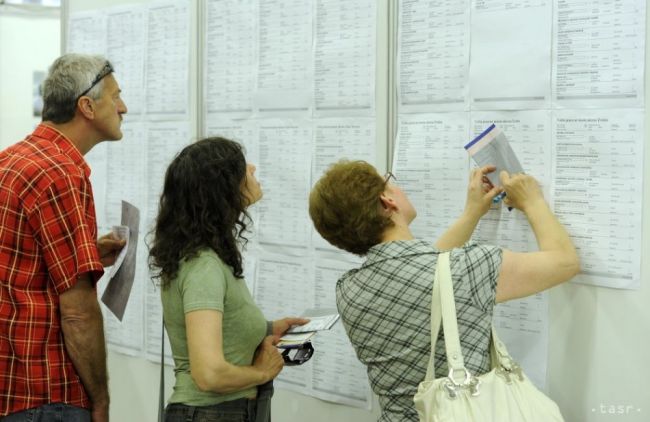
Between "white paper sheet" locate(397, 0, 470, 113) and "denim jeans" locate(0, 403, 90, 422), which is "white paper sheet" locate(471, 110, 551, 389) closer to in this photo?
"white paper sheet" locate(397, 0, 470, 113)

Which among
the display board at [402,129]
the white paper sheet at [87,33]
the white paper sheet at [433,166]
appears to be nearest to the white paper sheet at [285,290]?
the display board at [402,129]

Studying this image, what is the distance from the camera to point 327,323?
6.11ft

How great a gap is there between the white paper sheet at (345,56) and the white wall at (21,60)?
3.40m

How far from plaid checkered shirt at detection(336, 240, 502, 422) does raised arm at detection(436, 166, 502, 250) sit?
0.31 metres

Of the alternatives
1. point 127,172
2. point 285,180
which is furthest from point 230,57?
point 127,172

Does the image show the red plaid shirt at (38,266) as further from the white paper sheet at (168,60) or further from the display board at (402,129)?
the white paper sheet at (168,60)

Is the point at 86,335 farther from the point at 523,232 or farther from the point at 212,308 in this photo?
the point at 523,232

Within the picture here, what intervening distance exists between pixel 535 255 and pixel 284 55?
1.09m

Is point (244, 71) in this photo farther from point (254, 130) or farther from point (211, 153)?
point (211, 153)

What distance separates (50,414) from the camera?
178cm

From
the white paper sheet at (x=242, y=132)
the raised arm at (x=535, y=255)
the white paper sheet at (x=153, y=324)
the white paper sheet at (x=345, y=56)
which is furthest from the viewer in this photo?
the white paper sheet at (x=153, y=324)

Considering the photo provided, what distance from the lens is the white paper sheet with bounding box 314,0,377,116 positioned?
7.04ft

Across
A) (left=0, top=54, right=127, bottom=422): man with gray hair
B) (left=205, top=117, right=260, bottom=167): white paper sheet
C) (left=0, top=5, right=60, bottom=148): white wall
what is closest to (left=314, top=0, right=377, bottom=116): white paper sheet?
(left=205, top=117, right=260, bottom=167): white paper sheet

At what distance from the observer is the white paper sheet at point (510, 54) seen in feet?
5.88
